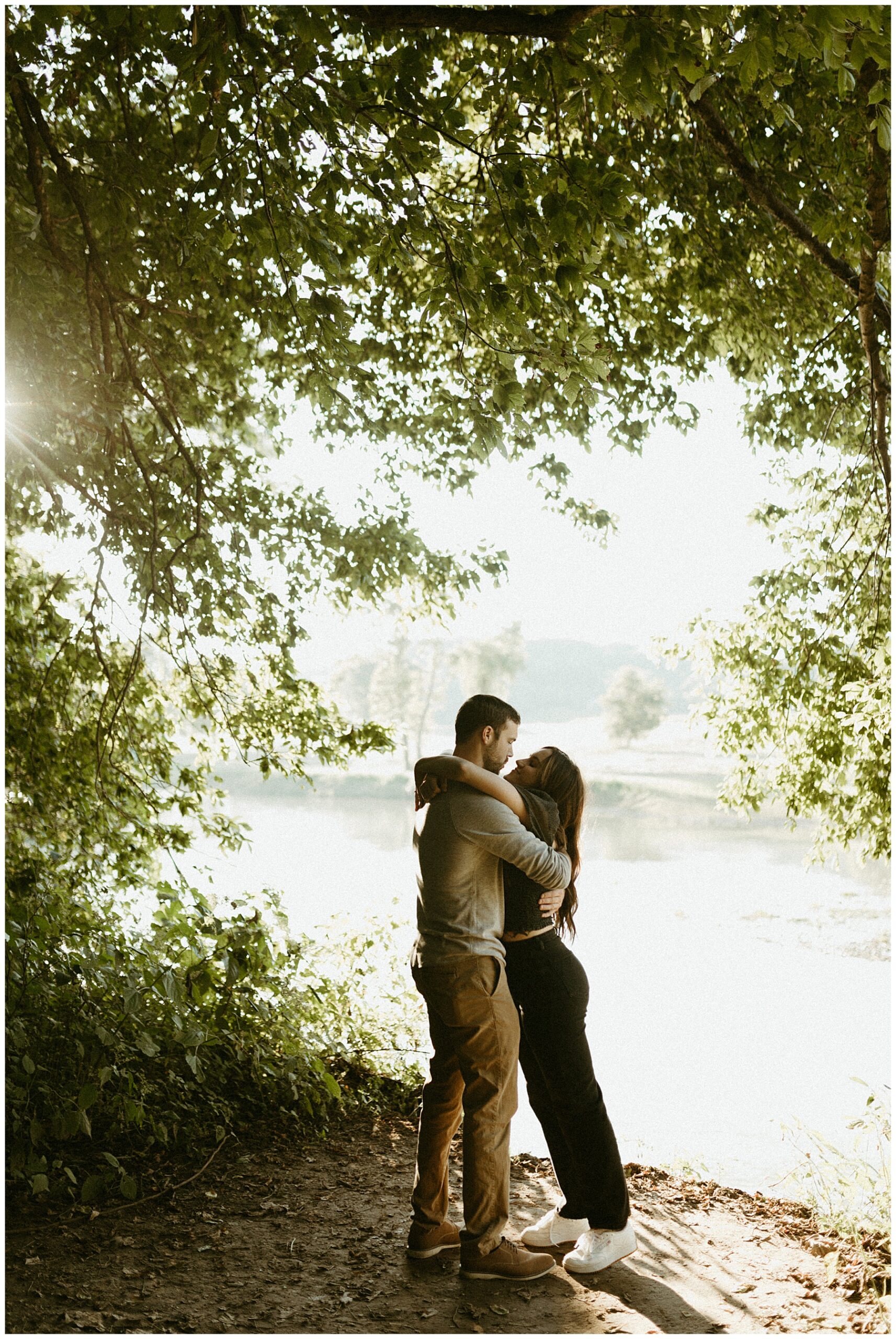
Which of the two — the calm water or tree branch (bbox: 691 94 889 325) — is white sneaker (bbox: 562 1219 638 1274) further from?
tree branch (bbox: 691 94 889 325)

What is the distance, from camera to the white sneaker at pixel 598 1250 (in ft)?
10.2

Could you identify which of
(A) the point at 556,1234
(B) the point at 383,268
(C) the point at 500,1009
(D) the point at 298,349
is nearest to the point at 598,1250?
(A) the point at 556,1234

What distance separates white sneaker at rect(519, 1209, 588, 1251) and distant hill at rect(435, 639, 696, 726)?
41625 mm

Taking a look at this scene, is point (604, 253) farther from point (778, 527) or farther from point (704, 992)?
point (704, 992)

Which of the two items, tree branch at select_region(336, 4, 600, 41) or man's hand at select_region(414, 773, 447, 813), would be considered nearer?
tree branch at select_region(336, 4, 600, 41)

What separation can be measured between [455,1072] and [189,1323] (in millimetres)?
1077

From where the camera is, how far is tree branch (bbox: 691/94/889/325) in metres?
4.88

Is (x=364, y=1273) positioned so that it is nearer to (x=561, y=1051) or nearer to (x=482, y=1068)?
(x=482, y=1068)

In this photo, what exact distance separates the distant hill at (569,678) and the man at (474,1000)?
41.8 meters

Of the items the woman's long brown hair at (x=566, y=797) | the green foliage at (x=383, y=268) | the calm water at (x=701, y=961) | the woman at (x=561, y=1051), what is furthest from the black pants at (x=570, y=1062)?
the green foliage at (x=383, y=268)

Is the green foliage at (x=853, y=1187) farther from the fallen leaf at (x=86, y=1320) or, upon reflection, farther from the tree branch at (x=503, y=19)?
the tree branch at (x=503, y=19)

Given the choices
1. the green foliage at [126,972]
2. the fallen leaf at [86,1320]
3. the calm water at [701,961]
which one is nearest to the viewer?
the fallen leaf at [86,1320]

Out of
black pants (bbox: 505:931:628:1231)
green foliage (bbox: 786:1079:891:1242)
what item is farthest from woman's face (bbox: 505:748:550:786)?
green foliage (bbox: 786:1079:891:1242)

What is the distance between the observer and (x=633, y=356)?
19.8 ft
